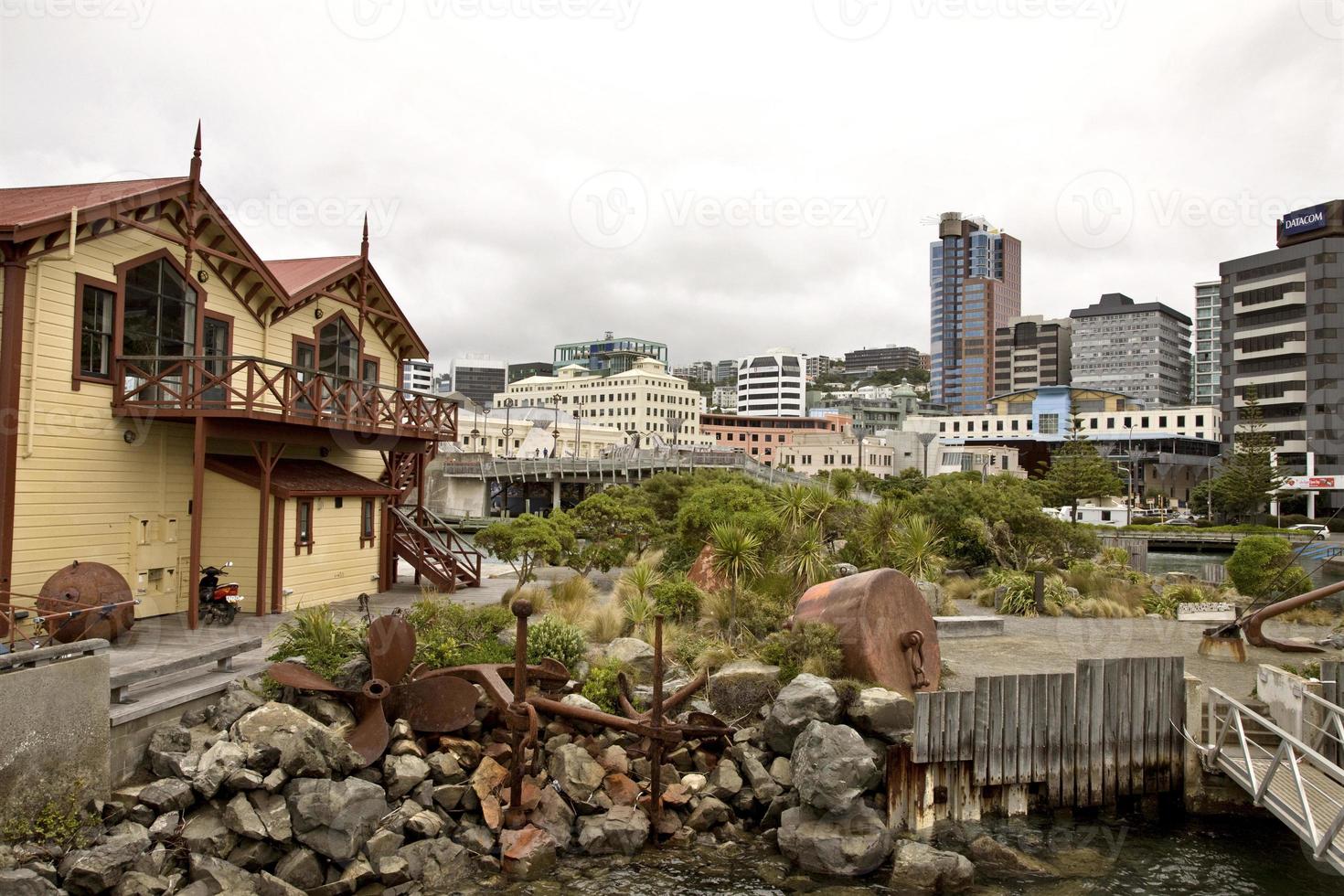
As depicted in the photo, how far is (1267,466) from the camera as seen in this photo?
227 feet

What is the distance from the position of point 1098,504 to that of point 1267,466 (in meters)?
15.8

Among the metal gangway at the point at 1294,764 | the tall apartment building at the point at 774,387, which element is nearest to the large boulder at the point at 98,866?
the metal gangway at the point at 1294,764

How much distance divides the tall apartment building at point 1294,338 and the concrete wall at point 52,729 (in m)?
92.6

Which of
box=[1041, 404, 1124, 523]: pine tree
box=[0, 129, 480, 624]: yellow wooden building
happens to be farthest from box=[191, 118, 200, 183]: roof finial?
box=[1041, 404, 1124, 523]: pine tree

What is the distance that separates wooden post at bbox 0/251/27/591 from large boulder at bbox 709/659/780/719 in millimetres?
11927

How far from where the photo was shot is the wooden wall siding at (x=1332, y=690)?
14.1 meters

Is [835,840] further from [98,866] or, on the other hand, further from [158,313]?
[158,313]

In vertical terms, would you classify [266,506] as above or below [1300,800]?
above

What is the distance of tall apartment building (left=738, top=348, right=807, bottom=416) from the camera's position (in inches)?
7347

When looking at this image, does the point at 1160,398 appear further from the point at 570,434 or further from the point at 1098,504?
the point at 570,434

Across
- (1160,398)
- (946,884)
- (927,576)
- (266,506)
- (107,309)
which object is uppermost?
(1160,398)

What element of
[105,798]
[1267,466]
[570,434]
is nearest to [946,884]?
[105,798]

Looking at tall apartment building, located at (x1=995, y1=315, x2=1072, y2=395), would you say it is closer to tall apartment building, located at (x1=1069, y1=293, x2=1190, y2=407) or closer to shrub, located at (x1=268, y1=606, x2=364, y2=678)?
tall apartment building, located at (x1=1069, y1=293, x2=1190, y2=407)

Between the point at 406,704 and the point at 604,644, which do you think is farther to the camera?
the point at 604,644
